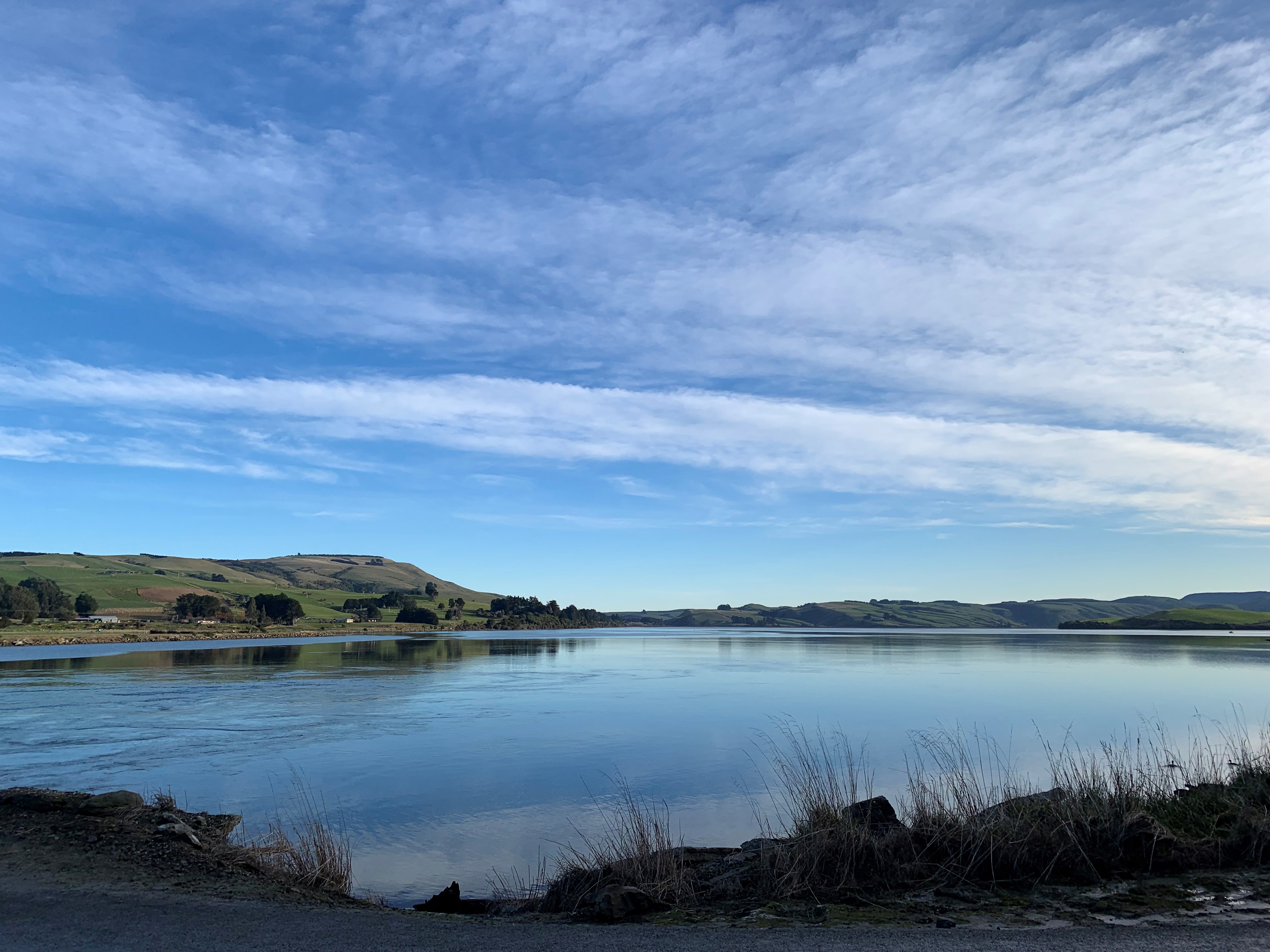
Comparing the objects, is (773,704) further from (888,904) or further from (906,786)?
(888,904)

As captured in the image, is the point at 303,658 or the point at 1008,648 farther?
the point at 1008,648

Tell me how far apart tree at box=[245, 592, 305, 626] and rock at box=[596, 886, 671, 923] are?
143 metres

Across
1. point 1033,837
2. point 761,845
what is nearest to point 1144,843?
point 1033,837

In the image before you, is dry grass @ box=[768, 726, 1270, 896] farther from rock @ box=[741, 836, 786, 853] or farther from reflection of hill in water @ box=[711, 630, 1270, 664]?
reflection of hill in water @ box=[711, 630, 1270, 664]

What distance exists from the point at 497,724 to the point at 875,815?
62.5 ft

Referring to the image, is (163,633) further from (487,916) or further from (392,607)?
(487,916)

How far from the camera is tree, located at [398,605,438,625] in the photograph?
543ft

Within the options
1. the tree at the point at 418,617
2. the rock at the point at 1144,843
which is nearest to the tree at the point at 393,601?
the tree at the point at 418,617

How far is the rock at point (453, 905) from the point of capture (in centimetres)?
944

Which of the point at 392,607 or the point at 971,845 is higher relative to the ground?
the point at 971,845

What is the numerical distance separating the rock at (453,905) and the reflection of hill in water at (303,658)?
41328 mm

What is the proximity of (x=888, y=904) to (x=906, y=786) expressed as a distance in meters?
9.10

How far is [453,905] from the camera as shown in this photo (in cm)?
955

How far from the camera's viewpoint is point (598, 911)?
8.36m
